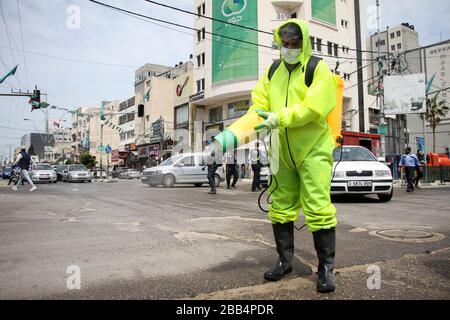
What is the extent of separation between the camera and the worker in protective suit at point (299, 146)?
2354 mm

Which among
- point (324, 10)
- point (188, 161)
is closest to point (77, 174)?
point (188, 161)

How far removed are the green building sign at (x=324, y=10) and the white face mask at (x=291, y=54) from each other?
110 feet

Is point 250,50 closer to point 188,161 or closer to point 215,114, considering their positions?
point 215,114

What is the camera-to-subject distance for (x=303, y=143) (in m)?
2.46

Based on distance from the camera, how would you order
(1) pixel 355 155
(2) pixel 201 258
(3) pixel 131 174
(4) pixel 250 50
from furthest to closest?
(3) pixel 131 174 < (4) pixel 250 50 < (1) pixel 355 155 < (2) pixel 201 258

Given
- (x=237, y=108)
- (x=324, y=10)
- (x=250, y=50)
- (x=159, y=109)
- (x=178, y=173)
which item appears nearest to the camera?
(x=178, y=173)

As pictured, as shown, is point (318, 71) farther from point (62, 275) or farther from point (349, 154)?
point (349, 154)

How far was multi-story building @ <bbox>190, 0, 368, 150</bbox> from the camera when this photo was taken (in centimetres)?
3148

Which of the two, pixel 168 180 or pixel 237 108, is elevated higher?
pixel 237 108

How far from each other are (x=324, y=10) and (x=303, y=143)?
3551cm

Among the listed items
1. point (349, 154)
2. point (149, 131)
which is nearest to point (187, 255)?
point (349, 154)

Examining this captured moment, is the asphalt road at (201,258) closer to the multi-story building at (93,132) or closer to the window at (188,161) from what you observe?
the window at (188,161)

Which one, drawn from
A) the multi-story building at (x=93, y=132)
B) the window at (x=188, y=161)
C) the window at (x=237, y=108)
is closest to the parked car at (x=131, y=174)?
the window at (x=237, y=108)
